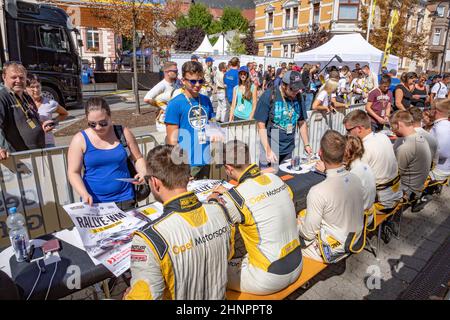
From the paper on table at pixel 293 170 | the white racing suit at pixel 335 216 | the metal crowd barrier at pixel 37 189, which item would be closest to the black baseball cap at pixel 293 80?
the paper on table at pixel 293 170

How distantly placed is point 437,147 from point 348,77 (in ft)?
28.8

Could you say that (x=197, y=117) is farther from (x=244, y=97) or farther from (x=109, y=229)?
(x=244, y=97)

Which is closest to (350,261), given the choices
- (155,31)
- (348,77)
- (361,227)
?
(361,227)

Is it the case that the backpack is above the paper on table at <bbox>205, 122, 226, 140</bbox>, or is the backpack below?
above

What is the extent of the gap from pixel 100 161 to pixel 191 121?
1.11 m

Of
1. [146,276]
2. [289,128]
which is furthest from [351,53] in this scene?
[146,276]

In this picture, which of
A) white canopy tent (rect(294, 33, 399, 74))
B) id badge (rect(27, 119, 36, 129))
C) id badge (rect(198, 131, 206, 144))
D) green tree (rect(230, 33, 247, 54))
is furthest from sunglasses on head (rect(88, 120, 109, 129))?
green tree (rect(230, 33, 247, 54))

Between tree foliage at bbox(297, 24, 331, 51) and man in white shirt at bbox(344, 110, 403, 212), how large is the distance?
3262 centimetres

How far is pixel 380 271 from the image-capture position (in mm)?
3582

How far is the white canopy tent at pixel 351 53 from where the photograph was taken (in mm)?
16859

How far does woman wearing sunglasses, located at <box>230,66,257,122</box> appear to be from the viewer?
22.8 feet

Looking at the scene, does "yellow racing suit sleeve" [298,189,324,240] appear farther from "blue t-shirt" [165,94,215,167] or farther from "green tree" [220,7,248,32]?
"green tree" [220,7,248,32]

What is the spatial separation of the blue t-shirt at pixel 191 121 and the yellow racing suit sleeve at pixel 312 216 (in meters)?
1.43

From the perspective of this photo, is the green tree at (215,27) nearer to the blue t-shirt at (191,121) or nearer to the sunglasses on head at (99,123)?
the blue t-shirt at (191,121)
